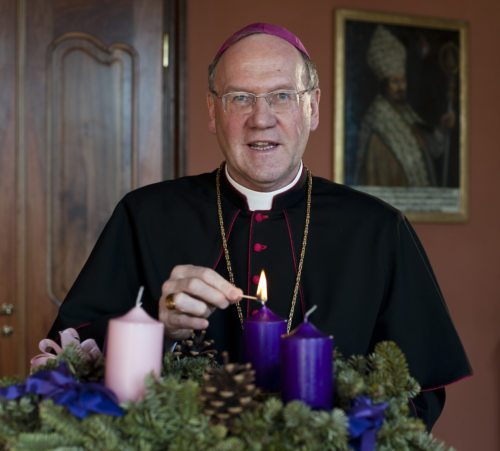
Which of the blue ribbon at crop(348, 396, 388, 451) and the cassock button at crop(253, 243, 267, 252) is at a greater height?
the cassock button at crop(253, 243, 267, 252)

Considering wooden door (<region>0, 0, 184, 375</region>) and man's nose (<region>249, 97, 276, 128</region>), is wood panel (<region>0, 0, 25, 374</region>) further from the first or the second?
man's nose (<region>249, 97, 276, 128</region>)

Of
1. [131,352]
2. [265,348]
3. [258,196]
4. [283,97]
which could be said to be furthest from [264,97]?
[131,352]

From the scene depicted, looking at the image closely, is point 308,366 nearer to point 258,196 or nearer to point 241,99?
point 241,99

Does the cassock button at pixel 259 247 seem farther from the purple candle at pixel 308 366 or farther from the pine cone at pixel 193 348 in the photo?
the purple candle at pixel 308 366

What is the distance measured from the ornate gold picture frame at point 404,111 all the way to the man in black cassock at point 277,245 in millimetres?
2080

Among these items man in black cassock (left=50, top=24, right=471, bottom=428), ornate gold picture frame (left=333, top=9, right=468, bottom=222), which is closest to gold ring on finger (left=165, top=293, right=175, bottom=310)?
man in black cassock (left=50, top=24, right=471, bottom=428)

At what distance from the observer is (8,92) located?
145 inches

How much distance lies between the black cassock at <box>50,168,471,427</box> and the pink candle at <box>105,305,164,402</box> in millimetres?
630

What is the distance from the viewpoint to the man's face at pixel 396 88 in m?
4.27

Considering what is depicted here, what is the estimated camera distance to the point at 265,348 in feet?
3.92

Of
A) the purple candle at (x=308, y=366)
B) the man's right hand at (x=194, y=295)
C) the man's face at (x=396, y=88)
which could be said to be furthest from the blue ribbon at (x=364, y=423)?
the man's face at (x=396, y=88)

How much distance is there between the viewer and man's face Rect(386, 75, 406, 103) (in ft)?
14.0

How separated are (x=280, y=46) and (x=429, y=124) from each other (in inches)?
102

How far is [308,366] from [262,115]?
909 millimetres
